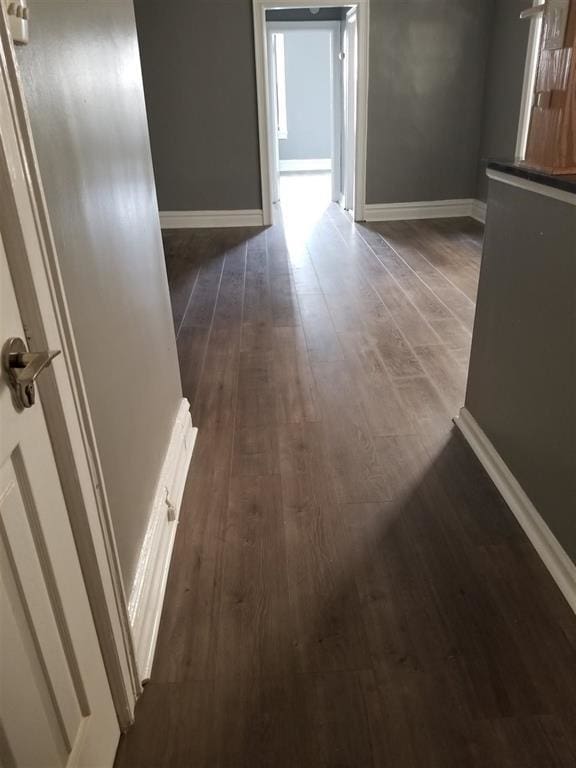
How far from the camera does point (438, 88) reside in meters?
5.77

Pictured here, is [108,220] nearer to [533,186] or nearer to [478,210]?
[533,186]

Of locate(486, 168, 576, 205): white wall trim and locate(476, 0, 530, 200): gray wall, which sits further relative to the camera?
locate(476, 0, 530, 200): gray wall

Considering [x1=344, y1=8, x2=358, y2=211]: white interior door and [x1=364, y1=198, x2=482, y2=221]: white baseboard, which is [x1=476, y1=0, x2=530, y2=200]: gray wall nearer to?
[x1=364, y1=198, x2=482, y2=221]: white baseboard

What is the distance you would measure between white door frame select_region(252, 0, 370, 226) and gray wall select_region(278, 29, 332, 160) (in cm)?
413

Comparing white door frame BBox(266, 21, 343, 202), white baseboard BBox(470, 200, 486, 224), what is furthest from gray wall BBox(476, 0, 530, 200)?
white door frame BBox(266, 21, 343, 202)

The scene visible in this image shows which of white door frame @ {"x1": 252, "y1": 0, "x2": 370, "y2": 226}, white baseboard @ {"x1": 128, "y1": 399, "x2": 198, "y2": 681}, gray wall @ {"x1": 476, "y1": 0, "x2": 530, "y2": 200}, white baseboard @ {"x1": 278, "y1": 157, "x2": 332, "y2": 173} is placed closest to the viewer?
white baseboard @ {"x1": 128, "y1": 399, "x2": 198, "y2": 681}

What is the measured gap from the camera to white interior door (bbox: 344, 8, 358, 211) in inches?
224

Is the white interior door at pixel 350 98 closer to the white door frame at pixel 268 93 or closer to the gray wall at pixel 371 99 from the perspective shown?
the white door frame at pixel 268 93

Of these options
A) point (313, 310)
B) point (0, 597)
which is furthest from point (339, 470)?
point (313, 310)

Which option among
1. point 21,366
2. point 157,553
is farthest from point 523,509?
point 21,366

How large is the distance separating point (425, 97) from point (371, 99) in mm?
539

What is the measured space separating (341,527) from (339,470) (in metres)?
0.33

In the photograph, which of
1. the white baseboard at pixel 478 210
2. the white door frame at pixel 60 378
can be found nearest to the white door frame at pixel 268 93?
the white baseboard at pixel 478 210

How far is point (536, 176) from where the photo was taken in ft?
5.54
